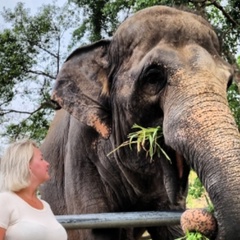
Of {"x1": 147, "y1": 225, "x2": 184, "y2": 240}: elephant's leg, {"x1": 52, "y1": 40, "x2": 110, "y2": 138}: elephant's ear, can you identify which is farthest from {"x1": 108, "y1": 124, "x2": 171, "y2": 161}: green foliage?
{"x1": 147, "y1": 225, "x2": 184, "y2": 240}: elephant's leg

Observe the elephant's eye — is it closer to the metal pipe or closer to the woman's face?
the metal pipe

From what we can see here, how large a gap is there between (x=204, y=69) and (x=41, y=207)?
1484mm

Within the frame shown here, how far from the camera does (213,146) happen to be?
10.4 feet

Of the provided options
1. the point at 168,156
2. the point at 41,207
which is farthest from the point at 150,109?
the point at 41,207

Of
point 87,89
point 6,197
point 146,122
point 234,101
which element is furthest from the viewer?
point 234,101

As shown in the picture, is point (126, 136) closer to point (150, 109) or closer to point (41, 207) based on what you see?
point (150, 109)

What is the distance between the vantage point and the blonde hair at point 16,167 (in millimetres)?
2486

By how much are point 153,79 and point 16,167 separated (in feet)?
5.41

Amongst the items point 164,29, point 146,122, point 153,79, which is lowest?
point 146,122

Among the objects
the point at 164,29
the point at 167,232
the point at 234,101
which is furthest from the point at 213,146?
the point at 234,101

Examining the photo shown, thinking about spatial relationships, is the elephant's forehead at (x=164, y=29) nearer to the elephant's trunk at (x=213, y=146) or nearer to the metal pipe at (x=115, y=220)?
the elephant's trunk at (x=213, y=146)

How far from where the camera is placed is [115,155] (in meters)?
4.63

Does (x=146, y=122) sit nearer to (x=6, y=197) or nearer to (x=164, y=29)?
(x=164, y=29)

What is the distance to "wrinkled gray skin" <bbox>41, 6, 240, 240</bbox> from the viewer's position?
3211mm
